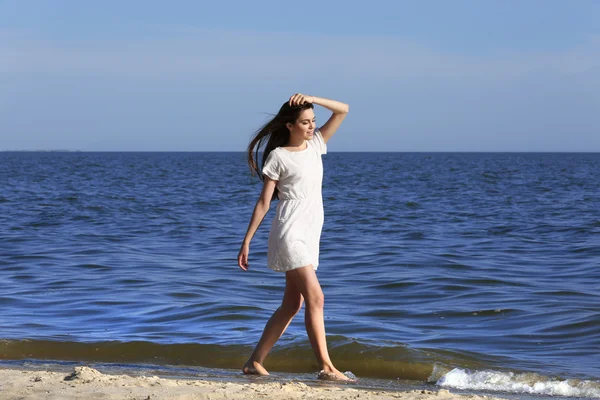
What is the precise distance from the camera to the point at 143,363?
6652 millimetres

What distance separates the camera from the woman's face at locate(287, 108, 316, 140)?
213 inches

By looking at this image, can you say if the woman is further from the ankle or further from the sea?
the sea

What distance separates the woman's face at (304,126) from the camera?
17.8ft

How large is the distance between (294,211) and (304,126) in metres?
0.57

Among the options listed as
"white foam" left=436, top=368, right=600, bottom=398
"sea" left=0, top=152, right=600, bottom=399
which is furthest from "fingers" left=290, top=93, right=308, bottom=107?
"white foam" left=436, top=368, right=600, bottom=398

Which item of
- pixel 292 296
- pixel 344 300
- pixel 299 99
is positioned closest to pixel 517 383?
pixel 292 296

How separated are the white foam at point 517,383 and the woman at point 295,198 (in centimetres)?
115

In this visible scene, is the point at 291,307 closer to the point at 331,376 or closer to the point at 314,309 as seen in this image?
the point at 314,309

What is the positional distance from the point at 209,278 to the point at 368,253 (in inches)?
135

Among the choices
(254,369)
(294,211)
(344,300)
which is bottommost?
(344,300)

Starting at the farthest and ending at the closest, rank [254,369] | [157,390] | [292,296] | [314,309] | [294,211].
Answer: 1. [254,369]
2. [292,296]
3. [314,309]
4. [294,211]
5. [157,390]

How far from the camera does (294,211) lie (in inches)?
210

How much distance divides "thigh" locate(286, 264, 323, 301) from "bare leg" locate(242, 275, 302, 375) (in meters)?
0.12

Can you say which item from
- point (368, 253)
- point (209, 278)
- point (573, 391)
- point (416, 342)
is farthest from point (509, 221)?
point (573, 391)
